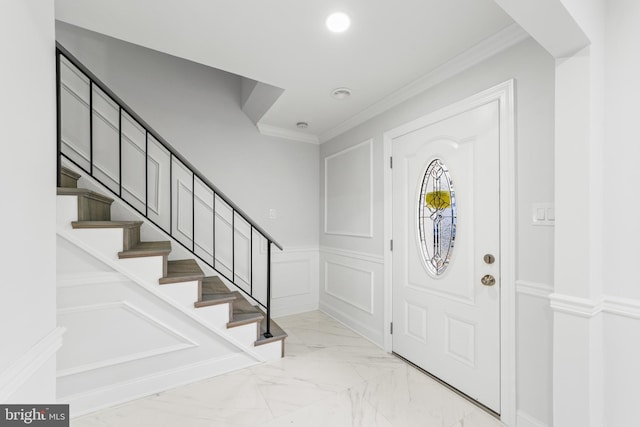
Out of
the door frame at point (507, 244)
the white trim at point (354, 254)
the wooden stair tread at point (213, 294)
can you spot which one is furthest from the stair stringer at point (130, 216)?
the door frame at point (507, 244)

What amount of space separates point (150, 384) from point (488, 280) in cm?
239

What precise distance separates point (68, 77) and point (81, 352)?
7.96 feet

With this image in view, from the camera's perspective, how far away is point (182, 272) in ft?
7.57

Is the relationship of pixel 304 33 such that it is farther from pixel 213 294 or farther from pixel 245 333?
pixel 245 333

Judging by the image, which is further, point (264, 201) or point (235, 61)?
point (264, 201)

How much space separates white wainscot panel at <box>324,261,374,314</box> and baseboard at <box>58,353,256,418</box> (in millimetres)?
1197

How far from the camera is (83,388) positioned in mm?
1788

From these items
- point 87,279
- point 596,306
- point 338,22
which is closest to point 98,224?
point 87,279

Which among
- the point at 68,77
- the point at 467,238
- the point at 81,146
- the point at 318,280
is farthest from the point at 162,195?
the point at 467,238

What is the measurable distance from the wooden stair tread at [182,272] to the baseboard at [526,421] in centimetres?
220

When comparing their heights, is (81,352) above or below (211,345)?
above

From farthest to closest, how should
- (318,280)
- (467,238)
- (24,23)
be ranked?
(318,280), (467,238), (24,23)

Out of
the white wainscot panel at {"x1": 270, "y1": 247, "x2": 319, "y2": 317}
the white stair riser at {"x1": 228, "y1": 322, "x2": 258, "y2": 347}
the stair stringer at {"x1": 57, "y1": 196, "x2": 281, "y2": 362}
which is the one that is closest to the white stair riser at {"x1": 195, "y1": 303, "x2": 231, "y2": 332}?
the stair stringer at {"x1": 57, "y1": 196, "x2": 281, "y2": 362}

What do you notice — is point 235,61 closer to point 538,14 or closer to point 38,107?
point 38,107
